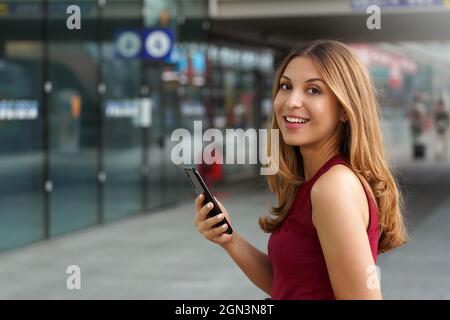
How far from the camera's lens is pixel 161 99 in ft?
48.0

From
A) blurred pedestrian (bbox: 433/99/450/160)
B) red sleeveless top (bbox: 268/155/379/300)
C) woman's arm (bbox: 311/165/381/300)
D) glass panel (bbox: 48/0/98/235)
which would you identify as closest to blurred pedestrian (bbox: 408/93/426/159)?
blurred pedestrian (bbox: 433/99/450/160)

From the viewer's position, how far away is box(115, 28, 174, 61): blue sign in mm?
13016

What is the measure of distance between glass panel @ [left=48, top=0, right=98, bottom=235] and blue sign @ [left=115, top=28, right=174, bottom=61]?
77cm

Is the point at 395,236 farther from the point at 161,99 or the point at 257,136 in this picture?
the point at 257,136

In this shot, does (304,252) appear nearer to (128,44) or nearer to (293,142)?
(293,142)

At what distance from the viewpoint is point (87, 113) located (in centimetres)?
1216

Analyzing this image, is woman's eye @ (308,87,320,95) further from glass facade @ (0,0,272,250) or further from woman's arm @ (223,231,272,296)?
glass facade @ (0,0,272,250)

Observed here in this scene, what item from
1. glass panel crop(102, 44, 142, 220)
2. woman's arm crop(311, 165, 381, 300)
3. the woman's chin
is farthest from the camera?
glass panel crop(102, 44, 142, 220)

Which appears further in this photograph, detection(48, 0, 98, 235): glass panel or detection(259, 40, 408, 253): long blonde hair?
detection(48, 0, 98, 235): glass panel

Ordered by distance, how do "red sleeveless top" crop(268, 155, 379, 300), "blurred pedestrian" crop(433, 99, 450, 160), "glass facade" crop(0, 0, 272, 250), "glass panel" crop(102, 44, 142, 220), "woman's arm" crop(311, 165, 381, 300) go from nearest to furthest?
"woman's arm" crop(311, 165, 381, 300), "red sleeveless top" crop(268, 155, 379, 300), "glass facade" crop(0, 0, 272, 250), "glass panel" crop(102, 44, 142, 220), "blurred pedestrian" crop(433, 99, 450, 160)

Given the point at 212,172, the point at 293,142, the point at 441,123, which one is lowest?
the point at 212,172

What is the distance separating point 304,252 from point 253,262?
1.20 feet

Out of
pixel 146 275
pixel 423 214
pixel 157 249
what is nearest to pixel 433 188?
pixel 423 214

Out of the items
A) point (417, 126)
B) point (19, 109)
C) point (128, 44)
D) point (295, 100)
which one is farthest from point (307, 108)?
point (417, 126)
